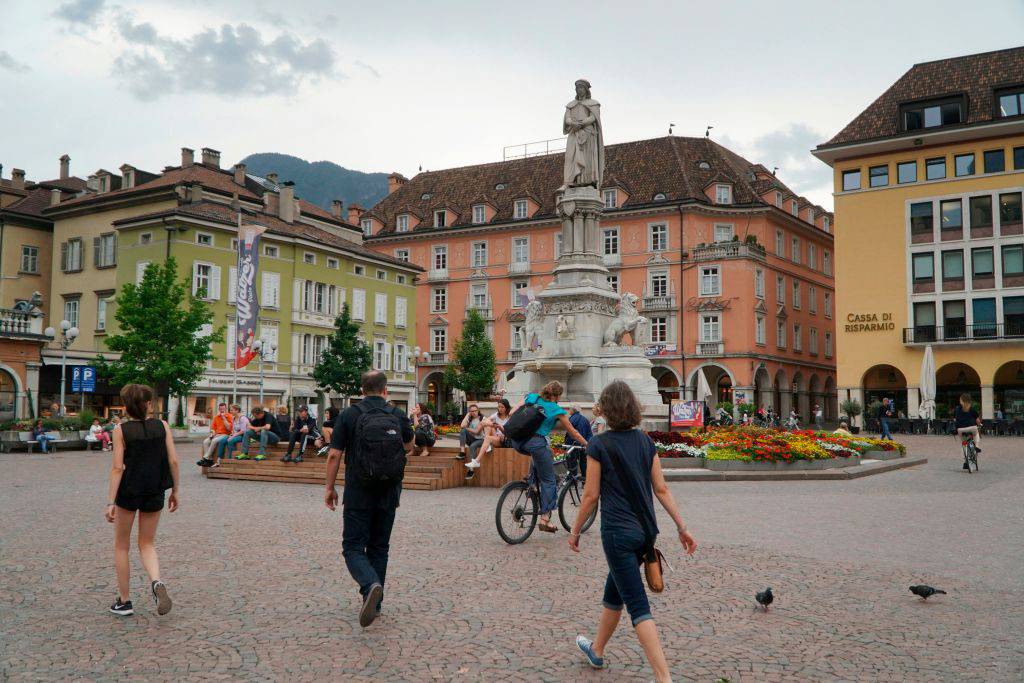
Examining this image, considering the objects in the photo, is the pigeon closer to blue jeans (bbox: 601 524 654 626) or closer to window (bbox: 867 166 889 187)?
blue jeans (bbox: 601 524 654 626)

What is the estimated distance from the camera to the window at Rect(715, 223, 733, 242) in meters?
61.5

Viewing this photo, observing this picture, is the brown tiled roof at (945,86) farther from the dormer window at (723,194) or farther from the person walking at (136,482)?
the person walking at (136,482)

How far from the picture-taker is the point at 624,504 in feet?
17.7

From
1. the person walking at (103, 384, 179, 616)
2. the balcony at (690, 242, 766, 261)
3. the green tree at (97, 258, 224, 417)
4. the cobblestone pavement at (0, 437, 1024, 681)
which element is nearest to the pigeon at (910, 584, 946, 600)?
the cobblestone pavement at (0, 437, 1024, 681)

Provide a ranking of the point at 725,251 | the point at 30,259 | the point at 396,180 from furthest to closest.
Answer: the point at 396,180 < the point at 725,251 < the point at 30,259

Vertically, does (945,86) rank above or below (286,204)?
Answer: above

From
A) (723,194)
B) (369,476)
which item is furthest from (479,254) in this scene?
(369,476)

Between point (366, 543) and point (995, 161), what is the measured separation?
49.1 meters

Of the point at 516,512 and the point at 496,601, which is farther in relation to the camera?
the point at 516,512

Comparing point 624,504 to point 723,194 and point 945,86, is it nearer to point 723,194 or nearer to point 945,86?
point 945,86

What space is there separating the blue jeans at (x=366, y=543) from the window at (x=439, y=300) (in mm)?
62475

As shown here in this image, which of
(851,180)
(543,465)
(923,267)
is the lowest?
(543,465)

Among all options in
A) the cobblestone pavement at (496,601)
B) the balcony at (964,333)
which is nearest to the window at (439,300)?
the balcony at (964,333)

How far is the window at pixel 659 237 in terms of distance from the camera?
6170 cm
